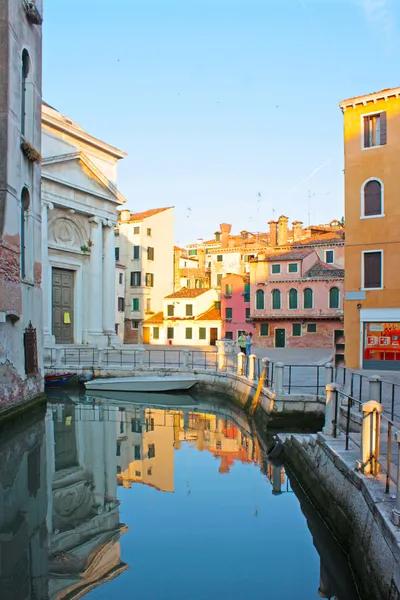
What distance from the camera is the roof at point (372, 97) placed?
21719mm

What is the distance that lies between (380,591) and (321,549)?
2.15m

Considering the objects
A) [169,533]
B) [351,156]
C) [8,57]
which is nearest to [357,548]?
[169,533]

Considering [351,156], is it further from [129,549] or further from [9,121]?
[129,549]

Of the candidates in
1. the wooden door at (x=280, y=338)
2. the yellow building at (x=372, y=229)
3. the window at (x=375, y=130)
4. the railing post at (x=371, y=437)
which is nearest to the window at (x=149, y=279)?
the wooden door at (x=280, y=338)

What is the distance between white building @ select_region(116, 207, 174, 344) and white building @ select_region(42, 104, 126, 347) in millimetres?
14312

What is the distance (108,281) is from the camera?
33.6 m

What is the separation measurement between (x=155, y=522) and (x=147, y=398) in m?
13.3

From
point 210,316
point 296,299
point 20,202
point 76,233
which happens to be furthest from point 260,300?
point 20,202

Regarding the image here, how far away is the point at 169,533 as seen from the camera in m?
8.14

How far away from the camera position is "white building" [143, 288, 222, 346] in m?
45.9

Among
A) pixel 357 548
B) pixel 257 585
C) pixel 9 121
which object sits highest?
pixel 9 121

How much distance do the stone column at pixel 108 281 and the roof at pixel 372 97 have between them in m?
Result: 15.3

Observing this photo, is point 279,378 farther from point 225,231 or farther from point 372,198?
point 225,231

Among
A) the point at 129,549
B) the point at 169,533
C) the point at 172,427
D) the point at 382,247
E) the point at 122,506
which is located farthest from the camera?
the point at 382,247
